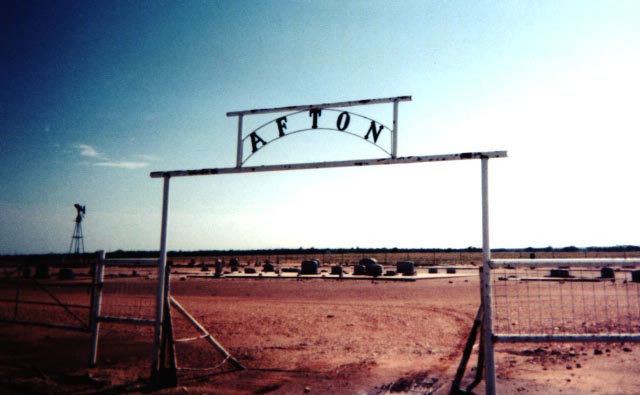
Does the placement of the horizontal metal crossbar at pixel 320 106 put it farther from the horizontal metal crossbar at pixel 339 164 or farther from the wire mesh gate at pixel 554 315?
the wire mesh gate at pixel 554 315

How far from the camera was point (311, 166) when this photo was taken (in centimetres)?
632

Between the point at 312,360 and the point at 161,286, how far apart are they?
119 inches

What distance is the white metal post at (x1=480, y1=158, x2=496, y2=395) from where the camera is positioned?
5164mm

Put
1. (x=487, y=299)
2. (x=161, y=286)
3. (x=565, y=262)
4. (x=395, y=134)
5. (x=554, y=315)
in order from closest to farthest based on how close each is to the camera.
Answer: (x=565, y=262) → (x=487, y=299) → (x=395, y=134) → (x=161, y=286) → (x=554, y=315)

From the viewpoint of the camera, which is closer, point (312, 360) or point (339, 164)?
point (339, 164)

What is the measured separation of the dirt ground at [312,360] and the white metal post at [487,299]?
2.96 feet

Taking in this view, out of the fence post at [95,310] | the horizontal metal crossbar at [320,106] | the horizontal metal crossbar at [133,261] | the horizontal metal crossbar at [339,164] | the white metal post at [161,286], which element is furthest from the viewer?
the fence post at [95,310]

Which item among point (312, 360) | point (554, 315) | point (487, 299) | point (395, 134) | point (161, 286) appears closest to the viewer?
point (487, 299)

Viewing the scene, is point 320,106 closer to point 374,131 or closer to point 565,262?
point 374,131

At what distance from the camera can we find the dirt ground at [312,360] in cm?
616

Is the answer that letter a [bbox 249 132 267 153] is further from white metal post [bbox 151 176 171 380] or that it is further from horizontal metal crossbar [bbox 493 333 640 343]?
horizontal metal crossbar [bbox 493 333 640 343]

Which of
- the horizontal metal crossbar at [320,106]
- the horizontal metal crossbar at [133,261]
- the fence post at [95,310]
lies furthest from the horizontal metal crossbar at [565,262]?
the fence post at [95,310]

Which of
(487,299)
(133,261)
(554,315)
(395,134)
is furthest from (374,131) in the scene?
(554,315)

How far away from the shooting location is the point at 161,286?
6766 mm
